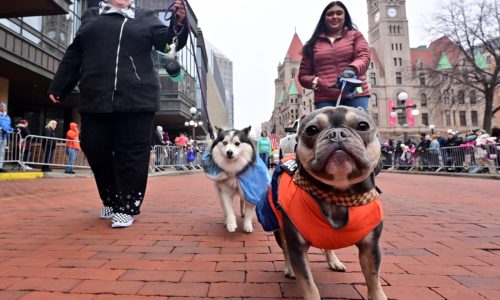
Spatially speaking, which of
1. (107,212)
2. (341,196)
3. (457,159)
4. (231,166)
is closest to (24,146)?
(107,212)

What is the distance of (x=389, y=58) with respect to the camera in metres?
73.9

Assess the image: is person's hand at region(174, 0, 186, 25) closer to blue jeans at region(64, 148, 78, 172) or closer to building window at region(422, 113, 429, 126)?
blue jeans at region(64, 148, 78, 172)

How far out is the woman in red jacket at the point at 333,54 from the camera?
3.41 meters

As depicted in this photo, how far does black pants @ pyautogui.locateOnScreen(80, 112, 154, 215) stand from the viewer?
3.45 m

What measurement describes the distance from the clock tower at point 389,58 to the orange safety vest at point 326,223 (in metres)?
74.2

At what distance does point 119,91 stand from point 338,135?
262cm

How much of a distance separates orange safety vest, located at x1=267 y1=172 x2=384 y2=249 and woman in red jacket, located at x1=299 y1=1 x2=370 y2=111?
196 centimetres

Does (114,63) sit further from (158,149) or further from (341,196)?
(158,149)

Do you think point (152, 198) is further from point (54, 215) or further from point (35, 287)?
point (35, 287)

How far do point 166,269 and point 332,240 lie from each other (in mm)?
1138

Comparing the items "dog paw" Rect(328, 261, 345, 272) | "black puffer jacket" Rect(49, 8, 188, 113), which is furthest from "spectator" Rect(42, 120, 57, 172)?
"dog paw" Rect(328, 261, 345, 272)

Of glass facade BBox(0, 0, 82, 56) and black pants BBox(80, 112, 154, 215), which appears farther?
glass facade BBox(0, 0, 82, 56)

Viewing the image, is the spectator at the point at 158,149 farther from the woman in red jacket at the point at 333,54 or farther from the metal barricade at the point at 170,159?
the woman in red jacket at the point at 333,54

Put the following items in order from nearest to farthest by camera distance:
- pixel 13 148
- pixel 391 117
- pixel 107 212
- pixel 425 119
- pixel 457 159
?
pixel 107 212, pixel 13 148, pixel 457 159, pixel 391 117, pixel 425 119
